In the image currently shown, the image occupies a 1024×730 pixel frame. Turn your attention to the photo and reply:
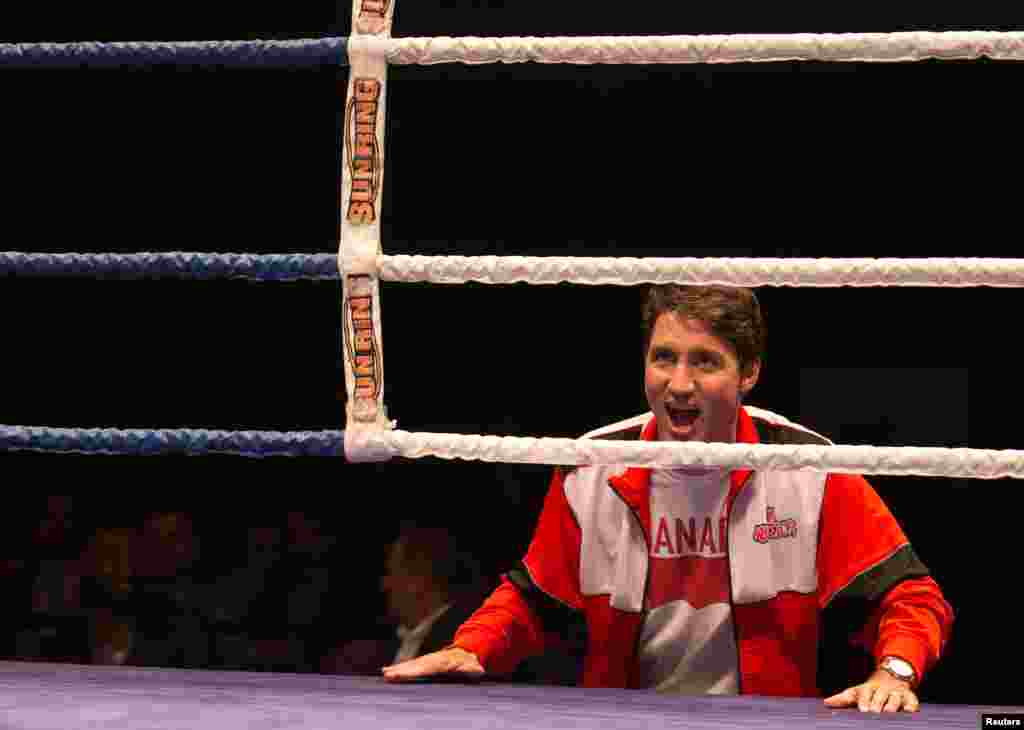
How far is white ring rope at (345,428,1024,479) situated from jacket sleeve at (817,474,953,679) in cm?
28

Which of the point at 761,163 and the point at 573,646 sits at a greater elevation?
the point at 761,163

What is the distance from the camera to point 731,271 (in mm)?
1225

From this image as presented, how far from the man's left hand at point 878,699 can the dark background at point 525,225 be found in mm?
1613

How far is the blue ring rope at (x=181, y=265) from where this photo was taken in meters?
1.30

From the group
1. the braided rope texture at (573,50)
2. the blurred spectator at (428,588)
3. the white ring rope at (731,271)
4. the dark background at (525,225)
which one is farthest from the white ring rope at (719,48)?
the blurred spectator at (428,588)

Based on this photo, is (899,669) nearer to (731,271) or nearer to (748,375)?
(731,271)

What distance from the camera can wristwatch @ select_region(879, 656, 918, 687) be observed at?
1.28 m

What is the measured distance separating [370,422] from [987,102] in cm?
184

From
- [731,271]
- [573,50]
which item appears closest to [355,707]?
[731,271]

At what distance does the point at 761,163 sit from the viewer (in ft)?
9.00

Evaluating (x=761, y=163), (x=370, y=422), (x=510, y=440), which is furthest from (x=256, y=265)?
(x=761, y=163)

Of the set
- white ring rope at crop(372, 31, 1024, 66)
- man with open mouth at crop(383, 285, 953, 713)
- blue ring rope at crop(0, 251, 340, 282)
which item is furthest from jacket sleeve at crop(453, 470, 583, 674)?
white ring rope at crop(372, 31, 1024, 66)

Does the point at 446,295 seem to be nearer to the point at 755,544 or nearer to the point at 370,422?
the point at 755,544

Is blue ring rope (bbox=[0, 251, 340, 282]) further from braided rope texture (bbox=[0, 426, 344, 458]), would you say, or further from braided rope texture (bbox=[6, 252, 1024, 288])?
braided rope texture (bbox=[0, 426, 344, 458])
